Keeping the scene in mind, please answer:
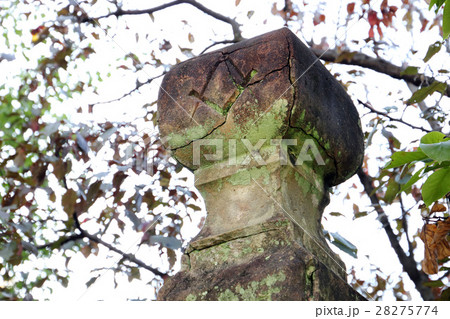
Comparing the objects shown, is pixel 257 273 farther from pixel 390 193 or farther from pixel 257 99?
pixel 390 193

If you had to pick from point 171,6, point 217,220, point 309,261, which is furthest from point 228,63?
point 171,6

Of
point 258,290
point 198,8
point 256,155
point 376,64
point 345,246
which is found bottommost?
point 258,290

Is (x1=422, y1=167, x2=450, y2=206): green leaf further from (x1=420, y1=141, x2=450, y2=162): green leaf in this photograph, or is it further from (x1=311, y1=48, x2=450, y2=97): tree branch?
(x1=311, y1=48, x2=450, y2=97): tree branch

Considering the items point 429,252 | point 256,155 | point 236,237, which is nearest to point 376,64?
point 429,252

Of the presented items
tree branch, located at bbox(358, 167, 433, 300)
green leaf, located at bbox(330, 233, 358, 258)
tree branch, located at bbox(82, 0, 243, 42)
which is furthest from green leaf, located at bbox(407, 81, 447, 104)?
tree branch, located at bbox(82, 0, 243, 42)

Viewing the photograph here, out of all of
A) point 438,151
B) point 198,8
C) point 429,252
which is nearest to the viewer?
point 438,151

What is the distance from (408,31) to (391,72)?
0.75m

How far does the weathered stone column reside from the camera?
1334 mm

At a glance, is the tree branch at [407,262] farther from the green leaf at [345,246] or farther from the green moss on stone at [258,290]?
the green moss on stone at [258,290]

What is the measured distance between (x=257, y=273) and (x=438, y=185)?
464 mm

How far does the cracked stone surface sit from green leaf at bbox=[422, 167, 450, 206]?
410mm

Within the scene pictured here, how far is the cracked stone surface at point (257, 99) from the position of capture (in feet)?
4.61

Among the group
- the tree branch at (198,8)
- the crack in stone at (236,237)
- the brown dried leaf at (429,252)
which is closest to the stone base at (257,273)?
the crack in stone at (236,237)

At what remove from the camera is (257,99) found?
1.42 metres
